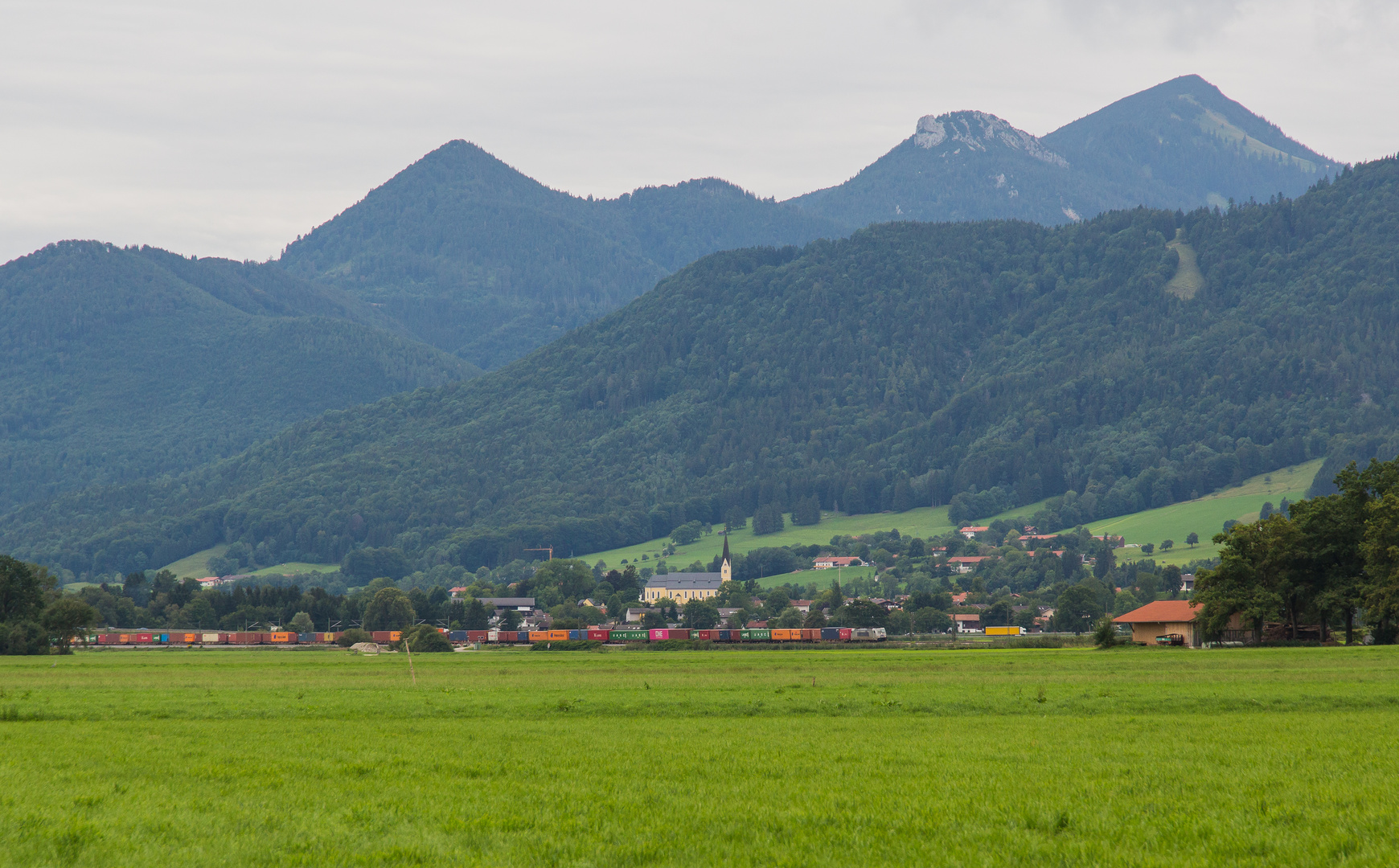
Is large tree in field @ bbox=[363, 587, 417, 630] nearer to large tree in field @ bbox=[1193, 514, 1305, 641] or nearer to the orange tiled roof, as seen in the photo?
the orange tiled roof

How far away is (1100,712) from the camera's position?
38.0 metres

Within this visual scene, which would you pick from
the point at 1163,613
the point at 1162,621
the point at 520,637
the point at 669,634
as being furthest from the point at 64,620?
the point at 1163,613

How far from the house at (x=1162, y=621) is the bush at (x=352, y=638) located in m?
92.7

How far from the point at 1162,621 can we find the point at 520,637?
89.5 metres

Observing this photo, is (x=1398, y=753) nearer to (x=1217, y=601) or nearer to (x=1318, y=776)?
(x=1318, y=776)

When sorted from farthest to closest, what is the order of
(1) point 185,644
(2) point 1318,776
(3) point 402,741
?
(1) point 185,644, (3) point 402,741, (2) point 1318,776

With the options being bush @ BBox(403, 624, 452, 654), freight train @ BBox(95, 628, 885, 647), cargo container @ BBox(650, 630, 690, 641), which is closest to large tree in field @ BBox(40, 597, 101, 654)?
bush @ BBox(403, 624, 452, 654)

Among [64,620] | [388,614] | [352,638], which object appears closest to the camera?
[64,620]

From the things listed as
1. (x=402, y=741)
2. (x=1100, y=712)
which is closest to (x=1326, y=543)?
(x=1100, y=712)

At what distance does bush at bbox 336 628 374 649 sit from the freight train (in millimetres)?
1450

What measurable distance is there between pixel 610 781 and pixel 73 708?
27796mm

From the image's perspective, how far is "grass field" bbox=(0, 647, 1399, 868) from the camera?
54.6ft

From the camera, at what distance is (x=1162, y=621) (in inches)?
3927

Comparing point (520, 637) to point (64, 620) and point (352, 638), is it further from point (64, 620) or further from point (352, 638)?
point (64, 620)
